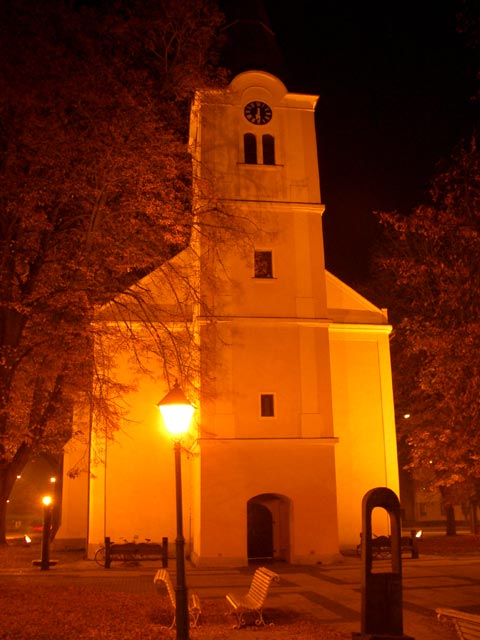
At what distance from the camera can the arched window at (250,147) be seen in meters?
24.6

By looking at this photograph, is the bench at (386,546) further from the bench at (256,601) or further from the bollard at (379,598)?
the bollard at (379,598)

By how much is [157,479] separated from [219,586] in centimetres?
787

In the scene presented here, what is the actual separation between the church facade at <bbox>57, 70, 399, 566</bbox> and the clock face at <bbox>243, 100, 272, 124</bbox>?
5 cm

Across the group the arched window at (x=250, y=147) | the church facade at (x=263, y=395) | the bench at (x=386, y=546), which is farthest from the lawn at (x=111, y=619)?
the arched window at (x=250, y=147)

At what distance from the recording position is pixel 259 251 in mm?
23688

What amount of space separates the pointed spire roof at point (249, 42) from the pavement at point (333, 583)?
16.9 m

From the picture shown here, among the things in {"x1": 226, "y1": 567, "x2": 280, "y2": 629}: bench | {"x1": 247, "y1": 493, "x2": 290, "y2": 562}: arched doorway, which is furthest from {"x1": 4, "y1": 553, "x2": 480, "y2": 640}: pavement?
{"x1": 247, "y1": 493, "x2": 290, "y2": 562}: arched doorway

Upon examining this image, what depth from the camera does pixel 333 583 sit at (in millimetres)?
17219

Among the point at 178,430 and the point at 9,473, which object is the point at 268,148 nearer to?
the point at 9,473

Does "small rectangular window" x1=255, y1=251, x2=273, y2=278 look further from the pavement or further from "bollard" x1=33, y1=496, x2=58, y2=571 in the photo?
"bollard" x1=33, y1=496, x2=58, y2=571

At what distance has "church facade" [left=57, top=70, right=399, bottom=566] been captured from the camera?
71.4 ft

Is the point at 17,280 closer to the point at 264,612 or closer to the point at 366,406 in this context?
the point at 264,612

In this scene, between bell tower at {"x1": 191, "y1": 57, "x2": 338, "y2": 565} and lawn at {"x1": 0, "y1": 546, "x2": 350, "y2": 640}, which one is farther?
bell tower at {"x1": 191, "y1": 57, "x2": 338, "y2": 565}

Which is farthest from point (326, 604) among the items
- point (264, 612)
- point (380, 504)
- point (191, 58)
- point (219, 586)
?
point (191, 58)
